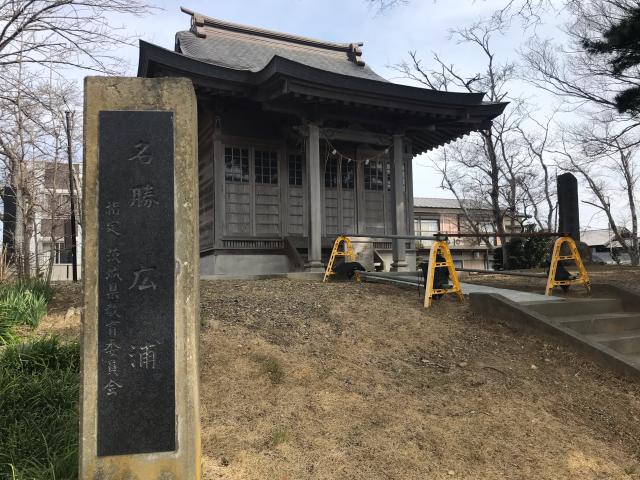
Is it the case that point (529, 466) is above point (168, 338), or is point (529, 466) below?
below

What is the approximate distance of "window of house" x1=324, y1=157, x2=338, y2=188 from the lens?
13227mm

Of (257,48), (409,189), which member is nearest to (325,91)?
(409,189)

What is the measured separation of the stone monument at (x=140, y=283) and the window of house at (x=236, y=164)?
28.3 ft

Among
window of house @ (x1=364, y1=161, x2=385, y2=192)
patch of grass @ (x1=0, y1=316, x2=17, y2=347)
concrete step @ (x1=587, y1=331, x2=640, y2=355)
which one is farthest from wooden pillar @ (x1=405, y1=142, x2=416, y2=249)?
patch of grass @ (x1=0, y1=316, x2=17, y2=347)

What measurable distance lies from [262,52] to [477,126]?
6744 mm

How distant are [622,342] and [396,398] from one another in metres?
3.49

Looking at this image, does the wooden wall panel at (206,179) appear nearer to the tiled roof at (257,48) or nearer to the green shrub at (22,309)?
the tiled roof at (257,48)

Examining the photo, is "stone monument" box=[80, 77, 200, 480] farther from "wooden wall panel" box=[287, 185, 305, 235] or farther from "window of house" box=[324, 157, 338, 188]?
"window of house" box=[324, 157, 338, 188]

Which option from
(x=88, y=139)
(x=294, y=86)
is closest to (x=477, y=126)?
(x=294, y=86)

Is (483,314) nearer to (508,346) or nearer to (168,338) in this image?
(508,346)

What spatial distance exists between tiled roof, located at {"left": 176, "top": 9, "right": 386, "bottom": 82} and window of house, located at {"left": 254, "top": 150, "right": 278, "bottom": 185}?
7.69 feet

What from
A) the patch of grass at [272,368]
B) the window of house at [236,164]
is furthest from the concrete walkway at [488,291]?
the window of house at [236,164]

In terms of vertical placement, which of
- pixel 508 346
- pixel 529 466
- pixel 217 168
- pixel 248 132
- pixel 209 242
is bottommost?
pixel 529 466

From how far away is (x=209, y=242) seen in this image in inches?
480
